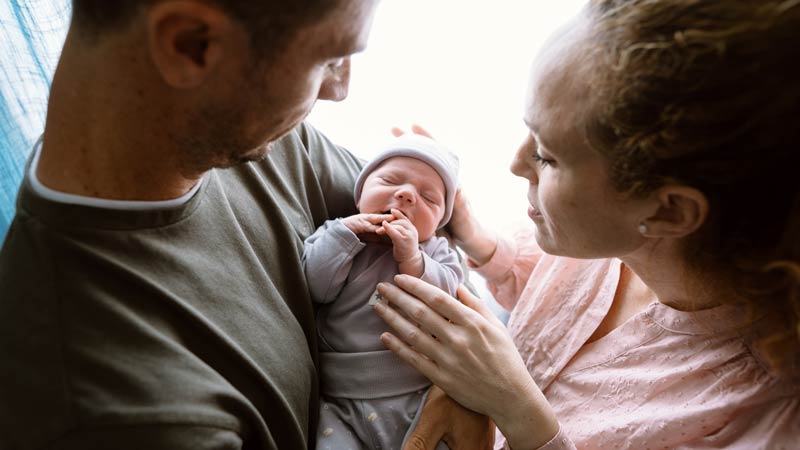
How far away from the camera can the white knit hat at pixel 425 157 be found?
1.45 meters

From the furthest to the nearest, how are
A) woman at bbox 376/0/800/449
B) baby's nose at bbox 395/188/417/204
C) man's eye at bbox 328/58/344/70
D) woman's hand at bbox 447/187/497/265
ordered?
1. woman's hand at bbox 447/187/497/265
2. baby's nose at bbox 395/188/417/204
3. man's eye at bbox 328/58/344/70
4. woman at bbox 376/0/800/449

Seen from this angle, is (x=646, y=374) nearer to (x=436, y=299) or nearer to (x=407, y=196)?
(x=436, y=299)

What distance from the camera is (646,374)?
1.24m

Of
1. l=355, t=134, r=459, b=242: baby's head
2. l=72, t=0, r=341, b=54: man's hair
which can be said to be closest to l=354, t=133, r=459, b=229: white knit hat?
l=355, t=134, r=459, b=242: baby's head

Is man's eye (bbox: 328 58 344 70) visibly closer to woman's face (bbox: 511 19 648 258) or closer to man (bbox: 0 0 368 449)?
man (bbox: 0 0 368 449)

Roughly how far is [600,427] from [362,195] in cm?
75

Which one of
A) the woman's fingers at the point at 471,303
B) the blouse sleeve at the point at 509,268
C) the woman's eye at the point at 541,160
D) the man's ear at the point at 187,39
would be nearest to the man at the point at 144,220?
the man's ear at the point at 187,39

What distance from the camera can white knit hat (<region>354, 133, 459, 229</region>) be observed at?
4.75ft

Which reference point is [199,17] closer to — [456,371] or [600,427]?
[456,371]

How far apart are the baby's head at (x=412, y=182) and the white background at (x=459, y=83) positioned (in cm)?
33

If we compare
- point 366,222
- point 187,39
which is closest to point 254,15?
point 187,39

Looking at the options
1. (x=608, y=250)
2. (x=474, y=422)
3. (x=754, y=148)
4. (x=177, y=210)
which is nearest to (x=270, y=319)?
(x=177, y=210)

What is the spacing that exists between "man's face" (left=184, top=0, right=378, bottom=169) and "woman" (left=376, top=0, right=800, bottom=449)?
382 mm

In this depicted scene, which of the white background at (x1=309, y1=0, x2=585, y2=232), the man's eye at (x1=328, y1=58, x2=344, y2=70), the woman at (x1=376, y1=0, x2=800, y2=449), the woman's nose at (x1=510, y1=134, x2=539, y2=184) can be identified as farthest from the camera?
the white background at (x1=309, y1=0, x2=585, y2=232)
